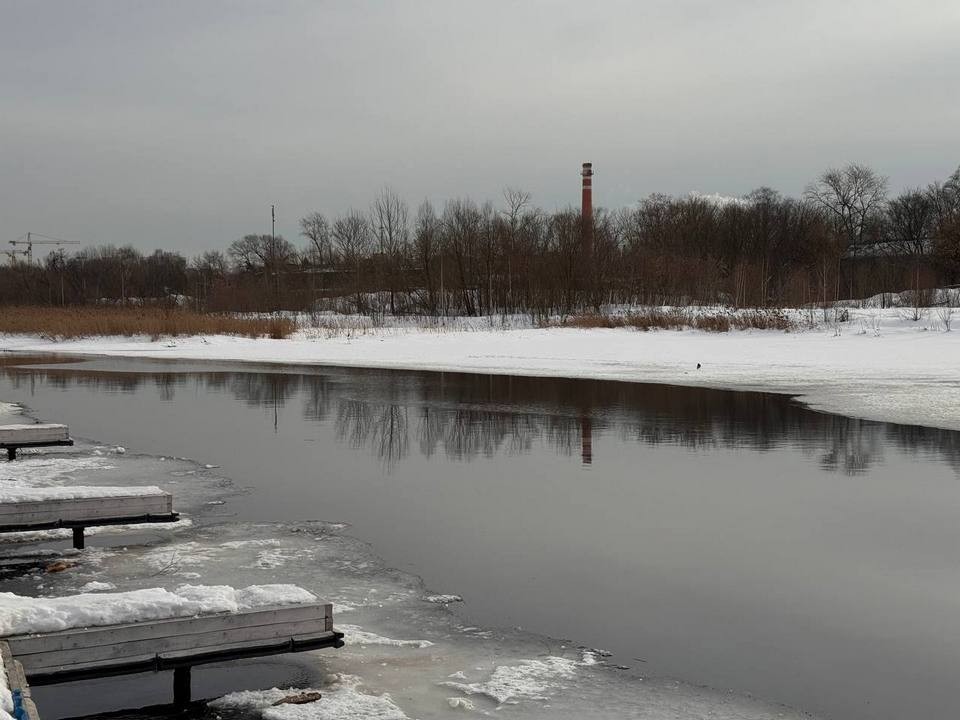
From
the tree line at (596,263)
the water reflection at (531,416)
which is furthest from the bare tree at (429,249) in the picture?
the water reflection at (531,416)

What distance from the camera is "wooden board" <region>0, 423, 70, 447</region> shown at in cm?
1137

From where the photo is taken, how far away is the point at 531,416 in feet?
52.2

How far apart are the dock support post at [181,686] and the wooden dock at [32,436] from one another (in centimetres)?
751

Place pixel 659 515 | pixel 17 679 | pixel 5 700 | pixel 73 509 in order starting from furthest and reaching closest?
pixel 659 515 → pixel 73 509 → pixel 17 679 → pixel 5 700

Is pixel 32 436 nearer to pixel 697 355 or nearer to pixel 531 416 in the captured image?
pixel 531 416

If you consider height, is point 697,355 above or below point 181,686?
above

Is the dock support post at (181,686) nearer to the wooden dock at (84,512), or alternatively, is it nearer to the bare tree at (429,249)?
the wooden dock at (84,512)

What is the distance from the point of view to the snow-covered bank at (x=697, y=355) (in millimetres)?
19406

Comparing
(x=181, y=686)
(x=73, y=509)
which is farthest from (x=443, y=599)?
(x=73, y=509)

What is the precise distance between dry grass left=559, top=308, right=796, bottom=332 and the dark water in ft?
68.2

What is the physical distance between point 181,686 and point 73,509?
3118mm

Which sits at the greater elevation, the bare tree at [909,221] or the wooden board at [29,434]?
the bare tree at [909,221]

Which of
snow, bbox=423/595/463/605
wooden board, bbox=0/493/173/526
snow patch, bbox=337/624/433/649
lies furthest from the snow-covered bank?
wooden board, bbox=0/493/173/526

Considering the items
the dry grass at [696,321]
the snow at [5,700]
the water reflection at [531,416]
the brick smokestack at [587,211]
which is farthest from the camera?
the brick smokestack at [587,211]
